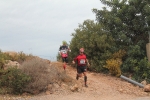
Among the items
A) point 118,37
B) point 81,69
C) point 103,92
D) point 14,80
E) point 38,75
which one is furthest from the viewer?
point 118,37

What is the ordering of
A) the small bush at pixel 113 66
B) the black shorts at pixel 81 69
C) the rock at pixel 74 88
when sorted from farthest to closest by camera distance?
the small bush at pixel 113 66
the black shorts at pixel 81 69
the rock at pixel 74 88

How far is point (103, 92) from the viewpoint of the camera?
13242mm

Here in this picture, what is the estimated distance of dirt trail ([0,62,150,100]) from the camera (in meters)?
12.3

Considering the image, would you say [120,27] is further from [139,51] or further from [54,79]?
[54,79]

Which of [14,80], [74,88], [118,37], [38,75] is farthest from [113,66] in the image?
[14,80]

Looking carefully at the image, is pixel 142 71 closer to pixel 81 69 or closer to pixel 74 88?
pixel 81 69

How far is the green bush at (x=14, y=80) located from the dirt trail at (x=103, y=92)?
0.79m

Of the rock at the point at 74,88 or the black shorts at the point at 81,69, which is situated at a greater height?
the black shorts at the point at 81,69

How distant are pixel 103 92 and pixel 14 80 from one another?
13.1 ft

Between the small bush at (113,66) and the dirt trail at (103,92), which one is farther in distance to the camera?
the small bush at (113,66)

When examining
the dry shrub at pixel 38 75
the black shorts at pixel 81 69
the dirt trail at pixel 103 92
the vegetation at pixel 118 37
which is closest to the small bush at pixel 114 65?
the vegetation at pixel 118 37

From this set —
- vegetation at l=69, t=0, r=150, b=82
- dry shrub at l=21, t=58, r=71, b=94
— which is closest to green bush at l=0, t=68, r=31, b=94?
dry shrub at l=21, t=58, r=71, b=94

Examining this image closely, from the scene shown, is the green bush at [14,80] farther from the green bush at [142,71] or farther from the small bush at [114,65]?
the green bush at [142,71]

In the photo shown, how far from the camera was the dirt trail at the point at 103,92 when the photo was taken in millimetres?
12273
